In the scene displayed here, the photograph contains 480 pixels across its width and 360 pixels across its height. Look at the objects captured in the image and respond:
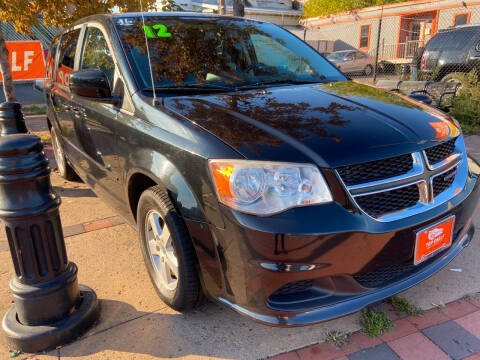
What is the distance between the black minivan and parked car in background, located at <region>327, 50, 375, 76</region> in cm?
1787

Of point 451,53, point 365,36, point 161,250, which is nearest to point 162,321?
point 161,250

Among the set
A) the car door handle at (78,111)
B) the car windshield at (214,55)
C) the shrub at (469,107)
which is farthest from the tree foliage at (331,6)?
the car door handle at (78,111)

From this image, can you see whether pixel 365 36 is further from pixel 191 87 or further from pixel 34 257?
pixel 34 257

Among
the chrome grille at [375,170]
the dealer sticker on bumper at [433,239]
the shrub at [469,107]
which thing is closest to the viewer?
the chrome grille at [375,170]

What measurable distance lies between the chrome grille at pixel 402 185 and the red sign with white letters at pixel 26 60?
664 cm

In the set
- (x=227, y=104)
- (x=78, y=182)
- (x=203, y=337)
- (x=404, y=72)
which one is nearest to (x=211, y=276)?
(x=203, y=337)

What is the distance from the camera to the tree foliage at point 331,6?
104ft

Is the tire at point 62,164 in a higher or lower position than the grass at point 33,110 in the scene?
higher

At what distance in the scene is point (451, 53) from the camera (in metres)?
9.89

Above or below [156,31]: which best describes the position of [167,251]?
below

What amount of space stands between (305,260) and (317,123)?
2.51 feet

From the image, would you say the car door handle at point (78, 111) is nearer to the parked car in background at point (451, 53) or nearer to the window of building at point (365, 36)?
the parked car in background at point (451, 53)

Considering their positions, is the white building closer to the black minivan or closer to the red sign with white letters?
the red sign with white letters

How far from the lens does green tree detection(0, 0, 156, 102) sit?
5825 millimetres
